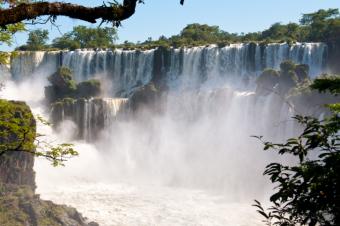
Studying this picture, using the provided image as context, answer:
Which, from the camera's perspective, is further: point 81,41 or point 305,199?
point 81,41

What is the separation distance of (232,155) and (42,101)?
25.9 meters

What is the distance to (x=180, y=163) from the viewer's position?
45906 millimetres

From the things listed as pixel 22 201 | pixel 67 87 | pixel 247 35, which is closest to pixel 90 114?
pixel 67 87

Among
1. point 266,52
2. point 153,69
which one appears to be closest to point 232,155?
point 266,52

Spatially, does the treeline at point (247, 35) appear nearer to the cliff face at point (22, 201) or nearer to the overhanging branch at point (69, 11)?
the cliff face at point (22, 201)

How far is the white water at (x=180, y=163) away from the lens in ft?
108

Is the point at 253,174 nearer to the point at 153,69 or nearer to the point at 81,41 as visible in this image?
the point at 153,69

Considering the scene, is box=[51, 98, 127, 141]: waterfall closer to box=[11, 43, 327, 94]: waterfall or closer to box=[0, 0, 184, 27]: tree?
box=[11, 43, 327, 94]: waterfall

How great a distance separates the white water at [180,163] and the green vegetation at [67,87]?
252 cm

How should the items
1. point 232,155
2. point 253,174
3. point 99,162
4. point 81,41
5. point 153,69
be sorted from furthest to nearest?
point 81,41 < point 153,69 < point 99,162 < point 232,155 < point 253,174

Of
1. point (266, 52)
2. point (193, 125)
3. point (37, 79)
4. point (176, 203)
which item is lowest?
point (176, 203)

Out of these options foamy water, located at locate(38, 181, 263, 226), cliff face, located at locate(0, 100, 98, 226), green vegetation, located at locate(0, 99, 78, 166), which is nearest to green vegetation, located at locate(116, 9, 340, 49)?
foamy water, located at locate(38, 181, 263, 226)

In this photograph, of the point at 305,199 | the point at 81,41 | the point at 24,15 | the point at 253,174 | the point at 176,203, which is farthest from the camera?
the point at 81,41

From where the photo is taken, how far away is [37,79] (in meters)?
62.1
